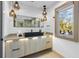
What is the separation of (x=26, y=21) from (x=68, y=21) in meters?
2.16

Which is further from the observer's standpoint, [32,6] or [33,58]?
[32,6]

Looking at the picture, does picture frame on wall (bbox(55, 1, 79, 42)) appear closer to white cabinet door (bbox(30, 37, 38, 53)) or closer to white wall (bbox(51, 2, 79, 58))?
white wall (bbox(51, 2, 79, 58))

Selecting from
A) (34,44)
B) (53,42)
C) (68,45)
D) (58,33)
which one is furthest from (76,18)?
(53,42)

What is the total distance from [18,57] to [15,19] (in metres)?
1.82

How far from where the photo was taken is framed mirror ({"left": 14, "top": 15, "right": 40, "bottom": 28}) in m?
4.29

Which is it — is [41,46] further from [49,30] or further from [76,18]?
[76,18]

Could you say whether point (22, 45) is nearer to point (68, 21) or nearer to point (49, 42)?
point (49, 42)

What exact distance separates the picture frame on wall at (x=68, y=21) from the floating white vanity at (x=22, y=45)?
2.77 ft

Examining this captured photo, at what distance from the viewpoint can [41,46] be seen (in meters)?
4.14

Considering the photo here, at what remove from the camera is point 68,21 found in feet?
10.8

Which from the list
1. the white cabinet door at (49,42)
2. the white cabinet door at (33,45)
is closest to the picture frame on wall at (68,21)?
the white cabinet door at (49,42)

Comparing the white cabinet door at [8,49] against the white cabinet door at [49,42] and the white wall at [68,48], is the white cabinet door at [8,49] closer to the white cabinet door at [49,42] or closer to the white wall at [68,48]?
the white wall at [68,48]

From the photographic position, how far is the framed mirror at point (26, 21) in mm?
4285

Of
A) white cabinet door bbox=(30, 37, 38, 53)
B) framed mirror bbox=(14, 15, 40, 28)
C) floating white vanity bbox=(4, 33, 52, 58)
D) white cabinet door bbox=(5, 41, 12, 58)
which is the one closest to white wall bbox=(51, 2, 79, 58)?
floating white vanity bbox=(4, 33, 52, 58)
